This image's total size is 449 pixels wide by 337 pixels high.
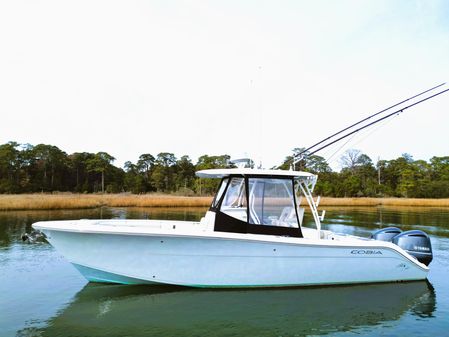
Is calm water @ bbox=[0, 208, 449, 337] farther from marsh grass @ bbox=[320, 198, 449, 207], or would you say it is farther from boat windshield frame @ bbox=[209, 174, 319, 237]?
marsh grass @ bbox=[320, 198, 449, 207]

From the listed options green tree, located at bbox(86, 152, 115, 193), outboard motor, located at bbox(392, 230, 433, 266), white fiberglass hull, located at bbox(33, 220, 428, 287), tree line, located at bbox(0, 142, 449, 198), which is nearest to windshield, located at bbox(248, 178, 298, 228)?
white fiberglass hull, located at bbox(33, 220, 428, 287)

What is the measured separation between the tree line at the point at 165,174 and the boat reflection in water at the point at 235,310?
43.2 metres

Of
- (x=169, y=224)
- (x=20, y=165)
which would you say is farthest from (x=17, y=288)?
(x=20, y=165)

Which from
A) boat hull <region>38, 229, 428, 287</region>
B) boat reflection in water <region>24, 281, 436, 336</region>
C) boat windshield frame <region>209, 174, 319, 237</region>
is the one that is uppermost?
boat windshield frame <region>209, 174, 319, 237</region>

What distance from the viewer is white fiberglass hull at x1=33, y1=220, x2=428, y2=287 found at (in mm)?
6613

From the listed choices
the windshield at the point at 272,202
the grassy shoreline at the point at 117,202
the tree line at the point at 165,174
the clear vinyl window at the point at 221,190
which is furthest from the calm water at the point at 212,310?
the tree line at the point at 165,174

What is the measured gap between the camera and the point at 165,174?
6825cm

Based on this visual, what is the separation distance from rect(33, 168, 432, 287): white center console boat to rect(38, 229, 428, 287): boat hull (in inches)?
0.7

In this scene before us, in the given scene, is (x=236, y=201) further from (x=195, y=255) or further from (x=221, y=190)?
(x=195, y=255)

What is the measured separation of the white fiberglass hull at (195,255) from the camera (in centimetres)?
661

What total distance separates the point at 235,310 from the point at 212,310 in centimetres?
39

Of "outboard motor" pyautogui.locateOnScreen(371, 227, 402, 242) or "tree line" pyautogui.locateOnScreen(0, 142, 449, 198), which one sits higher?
"tree line" pyautogui.locateOnScreen(0, 142, 449, 198)

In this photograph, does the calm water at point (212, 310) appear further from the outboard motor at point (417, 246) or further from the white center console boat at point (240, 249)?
the outboard motor at point (417, 246)

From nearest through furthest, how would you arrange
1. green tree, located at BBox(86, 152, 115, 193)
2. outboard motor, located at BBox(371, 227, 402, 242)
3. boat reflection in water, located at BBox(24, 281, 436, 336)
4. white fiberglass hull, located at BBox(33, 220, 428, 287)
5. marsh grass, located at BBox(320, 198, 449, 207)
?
boat reflection in water, located at BBox(24, 281, 436, 336)
white fiberglass hull, located at BBox(33, 220, 428, 287)
outboard motor, located at BBox(371, 227, 402, 242)
marsh grass, located at BBox(320, 198, 449, 207)
green tree, located at BBox(86, 152, 115, 193)
